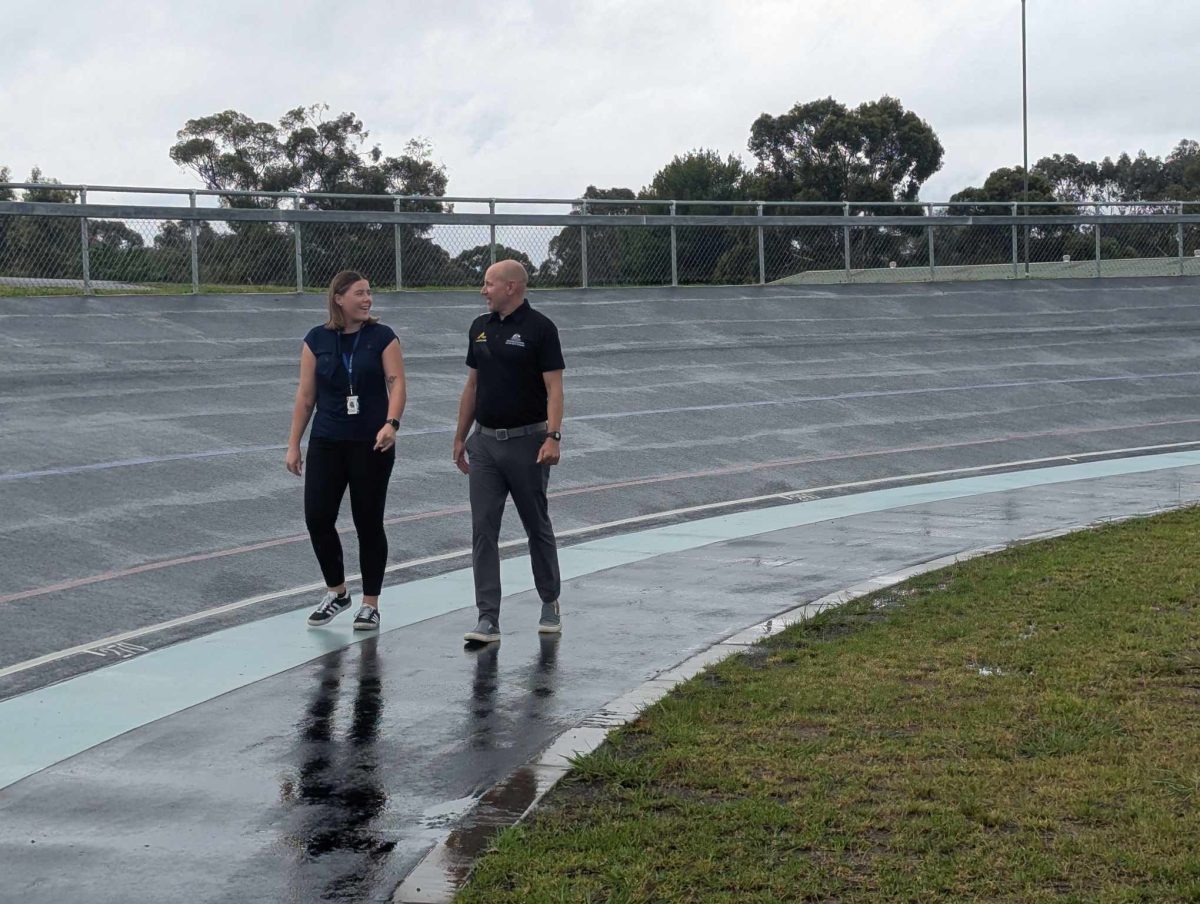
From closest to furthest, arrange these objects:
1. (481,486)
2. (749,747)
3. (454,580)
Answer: (749,747) < (481,486) < (454,580)

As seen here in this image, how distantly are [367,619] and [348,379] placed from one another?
126 centimetres

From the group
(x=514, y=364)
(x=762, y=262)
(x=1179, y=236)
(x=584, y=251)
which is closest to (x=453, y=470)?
(x=514, y=364)

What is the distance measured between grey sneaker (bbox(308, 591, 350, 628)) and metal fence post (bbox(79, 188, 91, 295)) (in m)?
12.9

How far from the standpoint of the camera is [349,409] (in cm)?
768

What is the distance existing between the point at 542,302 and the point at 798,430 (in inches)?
328

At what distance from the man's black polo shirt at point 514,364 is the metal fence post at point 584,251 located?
17431 millimetres

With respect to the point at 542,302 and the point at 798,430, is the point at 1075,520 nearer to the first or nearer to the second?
the point at 798,430

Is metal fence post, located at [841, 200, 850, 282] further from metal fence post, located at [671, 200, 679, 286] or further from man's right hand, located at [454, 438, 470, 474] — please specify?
man's right hand, located at [454, 438, 470, 474]

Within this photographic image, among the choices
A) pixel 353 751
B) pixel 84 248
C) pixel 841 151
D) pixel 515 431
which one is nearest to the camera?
pixel 353 751

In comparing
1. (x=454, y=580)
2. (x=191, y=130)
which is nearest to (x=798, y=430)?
(x=454, y=580)

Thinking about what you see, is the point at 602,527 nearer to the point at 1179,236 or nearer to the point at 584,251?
the point at 584,251

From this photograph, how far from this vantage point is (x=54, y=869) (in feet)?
14.6

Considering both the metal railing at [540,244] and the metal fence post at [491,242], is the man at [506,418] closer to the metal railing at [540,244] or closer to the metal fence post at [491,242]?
the metal railing at [540,244]

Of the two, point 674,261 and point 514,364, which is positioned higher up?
point 674,261
